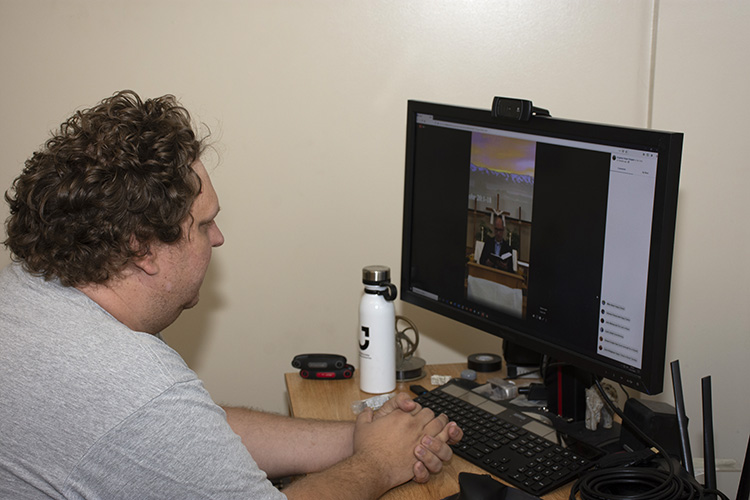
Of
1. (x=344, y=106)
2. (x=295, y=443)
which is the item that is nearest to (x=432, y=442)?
(x=295, y=443)

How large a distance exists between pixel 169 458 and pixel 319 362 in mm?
774

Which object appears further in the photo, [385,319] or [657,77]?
[657,77]

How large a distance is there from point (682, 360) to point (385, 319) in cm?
94

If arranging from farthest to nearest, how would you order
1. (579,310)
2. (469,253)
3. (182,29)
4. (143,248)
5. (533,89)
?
(533,89) → (182,29) → (469,253) → (579,310) → (143,248)

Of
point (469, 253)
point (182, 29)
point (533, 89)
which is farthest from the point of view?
point (533, 89)

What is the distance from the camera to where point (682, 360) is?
2.10 metres

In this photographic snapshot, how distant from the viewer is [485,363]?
1.77 meters

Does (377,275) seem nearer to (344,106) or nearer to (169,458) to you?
(344,106)

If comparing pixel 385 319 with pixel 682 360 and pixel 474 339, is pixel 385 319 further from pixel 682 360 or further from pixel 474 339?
pixel 682 360

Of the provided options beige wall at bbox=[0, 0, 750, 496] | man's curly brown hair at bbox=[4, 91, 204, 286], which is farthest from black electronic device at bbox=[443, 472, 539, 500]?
beige wall at bbox=[0, 0, 750, 496]

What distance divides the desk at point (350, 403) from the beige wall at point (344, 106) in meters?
0.33

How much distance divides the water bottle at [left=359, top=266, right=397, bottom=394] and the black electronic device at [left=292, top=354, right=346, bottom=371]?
0.30 feet

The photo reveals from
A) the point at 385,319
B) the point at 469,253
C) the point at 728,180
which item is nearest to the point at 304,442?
the point at 385,319

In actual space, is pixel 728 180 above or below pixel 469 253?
above
